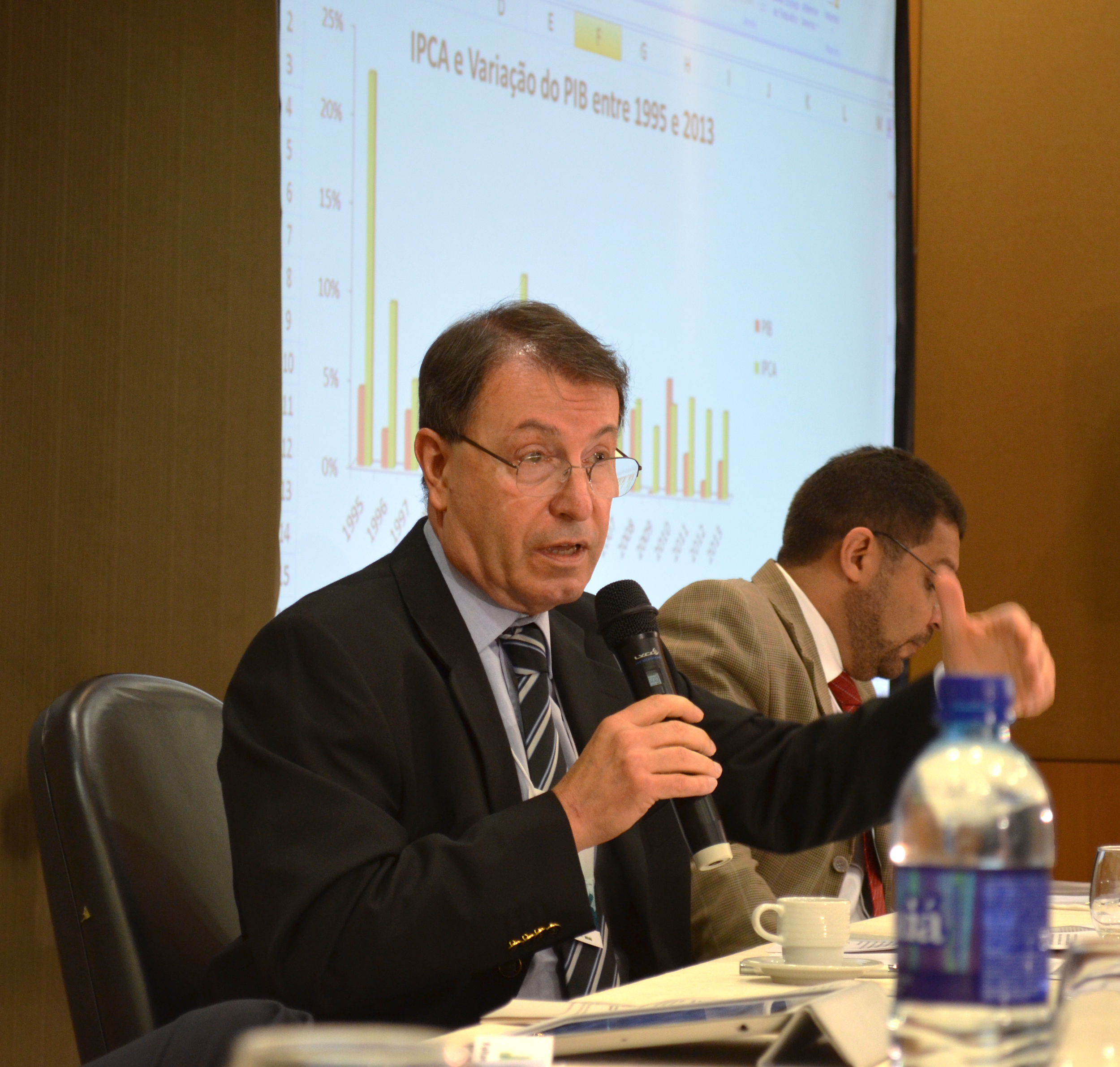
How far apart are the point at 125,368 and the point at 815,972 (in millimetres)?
1569

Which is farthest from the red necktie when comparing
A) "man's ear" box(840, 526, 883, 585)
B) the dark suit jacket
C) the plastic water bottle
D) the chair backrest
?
the plastic water bottle

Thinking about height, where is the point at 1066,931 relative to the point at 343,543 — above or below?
below

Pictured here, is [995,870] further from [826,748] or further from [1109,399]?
[1109,399]

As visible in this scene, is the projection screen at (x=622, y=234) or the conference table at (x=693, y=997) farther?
the projection screen at (x=622, y=234)

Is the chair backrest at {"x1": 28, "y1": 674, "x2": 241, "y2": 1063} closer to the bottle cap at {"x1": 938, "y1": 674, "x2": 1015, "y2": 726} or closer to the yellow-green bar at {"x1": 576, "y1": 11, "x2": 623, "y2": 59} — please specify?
the bottle cap at {"x1": 938, "y1": 674, "x2": 1015, "y2": 726}

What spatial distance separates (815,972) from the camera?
4.23 ft

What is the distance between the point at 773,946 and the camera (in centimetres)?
156

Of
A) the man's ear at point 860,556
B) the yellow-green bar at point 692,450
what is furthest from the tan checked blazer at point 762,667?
the yellow-green bar at point 692,450

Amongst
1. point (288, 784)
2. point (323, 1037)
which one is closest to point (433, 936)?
point (288, 784)

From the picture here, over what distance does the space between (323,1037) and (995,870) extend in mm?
399

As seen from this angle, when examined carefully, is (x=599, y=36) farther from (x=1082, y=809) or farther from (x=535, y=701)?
(x=1082, y=809)

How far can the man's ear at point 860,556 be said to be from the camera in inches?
110

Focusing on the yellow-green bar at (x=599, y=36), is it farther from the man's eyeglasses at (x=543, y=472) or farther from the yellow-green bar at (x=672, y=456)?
the man's eyeglasses at (x=543, y=472)

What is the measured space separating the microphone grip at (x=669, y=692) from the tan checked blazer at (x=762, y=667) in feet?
2.65
